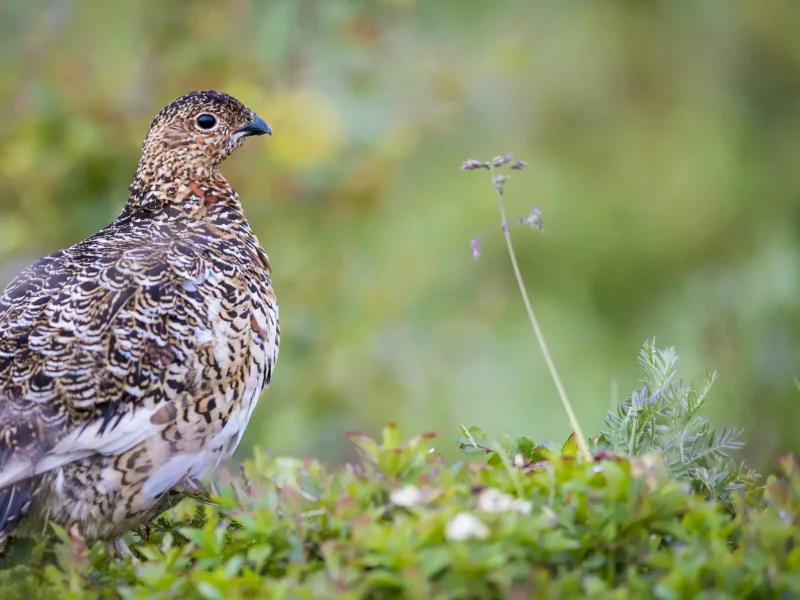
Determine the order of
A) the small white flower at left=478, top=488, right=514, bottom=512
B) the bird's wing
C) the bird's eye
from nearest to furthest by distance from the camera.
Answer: the small white flower at left=478, top=488, right=514, bottom=512, the bird's wing, the bird's eye

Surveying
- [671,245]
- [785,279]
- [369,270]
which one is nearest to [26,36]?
[369,270]

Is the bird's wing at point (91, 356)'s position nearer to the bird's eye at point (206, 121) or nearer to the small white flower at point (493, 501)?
the bird's eye at point (206, 121)

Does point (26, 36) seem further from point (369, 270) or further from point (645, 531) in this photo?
point (645, 531)

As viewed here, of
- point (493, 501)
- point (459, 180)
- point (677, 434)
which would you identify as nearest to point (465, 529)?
point (493, 501)

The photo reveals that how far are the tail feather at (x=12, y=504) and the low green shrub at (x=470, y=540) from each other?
227 mm

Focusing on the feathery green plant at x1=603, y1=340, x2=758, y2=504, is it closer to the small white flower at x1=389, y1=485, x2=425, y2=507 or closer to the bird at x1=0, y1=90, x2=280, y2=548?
the small white flower at x1=389, y1=485, x2=425, y2=507

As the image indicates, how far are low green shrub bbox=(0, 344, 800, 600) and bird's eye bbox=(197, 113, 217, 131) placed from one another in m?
1.77

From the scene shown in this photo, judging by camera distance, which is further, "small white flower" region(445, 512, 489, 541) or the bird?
the bird

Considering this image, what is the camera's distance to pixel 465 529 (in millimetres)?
1833

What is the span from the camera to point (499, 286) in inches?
254

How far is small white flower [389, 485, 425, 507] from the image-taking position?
6.47 feet

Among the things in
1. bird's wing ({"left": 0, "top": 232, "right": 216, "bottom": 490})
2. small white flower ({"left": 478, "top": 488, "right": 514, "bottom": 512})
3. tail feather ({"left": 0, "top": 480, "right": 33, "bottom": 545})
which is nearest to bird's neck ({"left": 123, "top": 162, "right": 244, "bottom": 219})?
bird's wing ({"left": 0, "top": 232, "right": 216, "bottom": 490})

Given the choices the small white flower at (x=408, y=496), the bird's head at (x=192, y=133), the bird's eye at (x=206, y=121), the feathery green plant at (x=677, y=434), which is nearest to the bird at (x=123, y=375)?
the bird's head at (x=192, y=133)

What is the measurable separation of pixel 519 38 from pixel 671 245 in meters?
1.84
